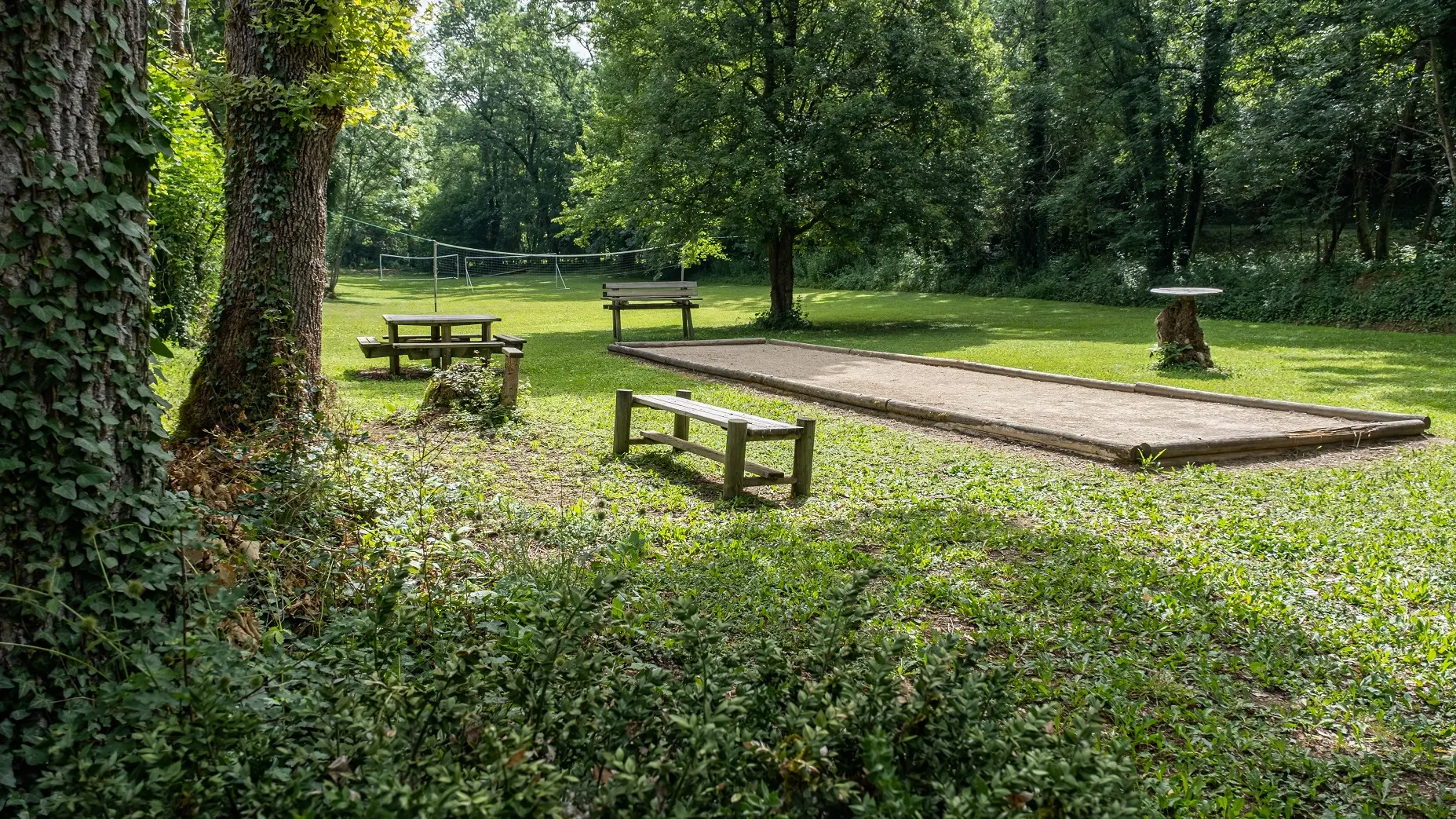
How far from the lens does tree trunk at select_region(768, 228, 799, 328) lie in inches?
765

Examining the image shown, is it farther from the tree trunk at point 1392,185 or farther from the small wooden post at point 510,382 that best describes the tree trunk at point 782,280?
the tree trunk at point 1392,185

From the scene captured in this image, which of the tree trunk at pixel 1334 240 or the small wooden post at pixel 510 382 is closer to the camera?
the small wooden post at pixel 510 382

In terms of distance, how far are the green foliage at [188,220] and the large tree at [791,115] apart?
8.49 meters

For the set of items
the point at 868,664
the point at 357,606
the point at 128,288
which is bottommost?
the point at 357,606

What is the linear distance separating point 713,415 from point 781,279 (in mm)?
13531

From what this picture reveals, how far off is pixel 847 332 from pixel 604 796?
56.5ft

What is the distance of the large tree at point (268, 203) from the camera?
605 cm

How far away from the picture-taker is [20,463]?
2.50 metres

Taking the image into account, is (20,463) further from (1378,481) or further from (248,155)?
(1378,481)

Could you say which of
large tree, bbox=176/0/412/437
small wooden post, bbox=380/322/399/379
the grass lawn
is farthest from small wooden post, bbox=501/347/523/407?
small wooden post, bbox=380/322/399/379

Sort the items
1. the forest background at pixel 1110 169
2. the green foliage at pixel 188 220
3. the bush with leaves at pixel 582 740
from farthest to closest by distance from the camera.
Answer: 1. the forest background at pixel 1110 169
2. the green foliage at pixel 188 220
3. the bush with leaves at pixel 582 740

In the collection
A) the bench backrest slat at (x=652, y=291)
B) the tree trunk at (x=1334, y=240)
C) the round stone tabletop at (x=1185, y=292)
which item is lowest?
the bench backrest slat at (x=652, y=291)

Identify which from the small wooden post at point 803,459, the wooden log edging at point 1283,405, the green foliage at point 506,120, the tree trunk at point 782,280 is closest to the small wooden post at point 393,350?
the small wooden post at point 803,459

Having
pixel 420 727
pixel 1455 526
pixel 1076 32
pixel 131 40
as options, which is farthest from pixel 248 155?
pixel 1076 32
